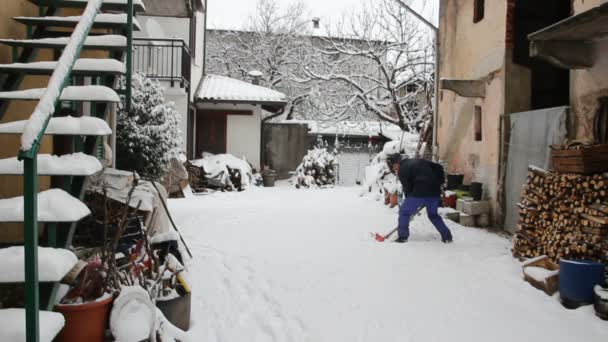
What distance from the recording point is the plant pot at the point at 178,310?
11.2ft

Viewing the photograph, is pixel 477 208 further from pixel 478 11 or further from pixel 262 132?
pixel 262 132

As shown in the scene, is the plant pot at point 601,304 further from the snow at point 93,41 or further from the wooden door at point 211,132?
the wooden door at point 211,132

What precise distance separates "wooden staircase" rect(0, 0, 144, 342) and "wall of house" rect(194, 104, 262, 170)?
13.5 m

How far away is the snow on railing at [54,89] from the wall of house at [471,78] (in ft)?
23.4

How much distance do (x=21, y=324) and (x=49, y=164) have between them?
94 cm

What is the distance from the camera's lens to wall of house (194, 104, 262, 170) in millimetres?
17719

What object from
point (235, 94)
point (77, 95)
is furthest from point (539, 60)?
point (235, 94)

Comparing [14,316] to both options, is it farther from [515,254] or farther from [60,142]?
[515,254]

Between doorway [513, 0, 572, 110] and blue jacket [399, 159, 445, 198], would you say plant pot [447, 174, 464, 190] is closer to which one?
doorway [513, 0, 572, 110]

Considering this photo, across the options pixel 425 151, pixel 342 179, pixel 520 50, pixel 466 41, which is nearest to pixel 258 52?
pixel 342 179

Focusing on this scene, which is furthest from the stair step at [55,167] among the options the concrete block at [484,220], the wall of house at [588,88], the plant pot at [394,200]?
the plant pot at [394,200]

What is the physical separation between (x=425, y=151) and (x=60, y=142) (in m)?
9.38

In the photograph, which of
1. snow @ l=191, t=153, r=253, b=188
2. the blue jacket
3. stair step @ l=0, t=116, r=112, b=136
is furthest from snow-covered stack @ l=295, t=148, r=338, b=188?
stair step @ l=0, t=116, r=112, b=136

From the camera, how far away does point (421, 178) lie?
7.12 m
